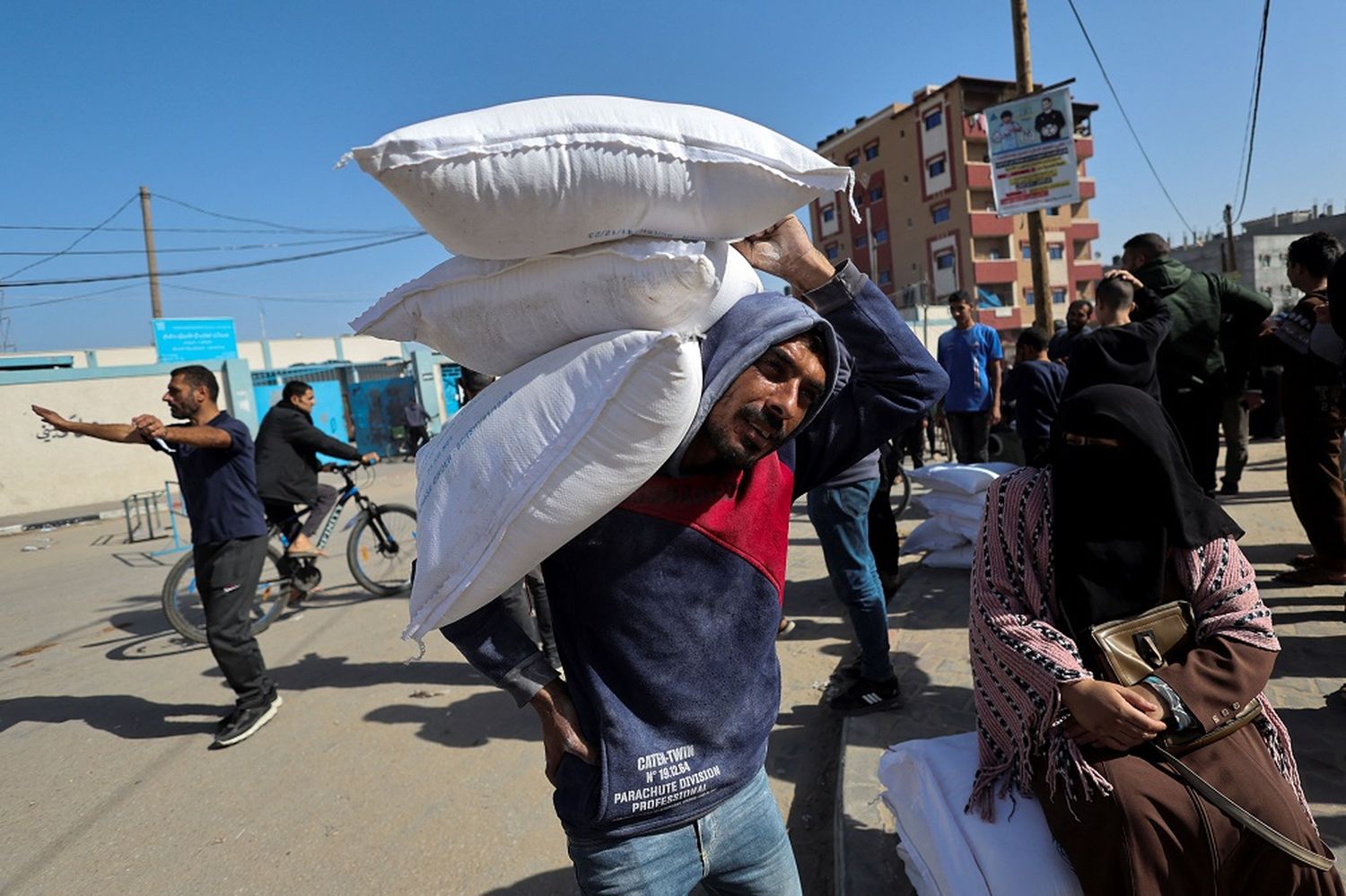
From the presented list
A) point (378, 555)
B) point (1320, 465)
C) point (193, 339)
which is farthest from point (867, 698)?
point (193, 339)

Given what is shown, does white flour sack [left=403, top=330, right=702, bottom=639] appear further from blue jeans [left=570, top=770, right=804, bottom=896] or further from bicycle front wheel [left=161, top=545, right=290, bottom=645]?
bicycle front wheel [left=161, top=545, right=290, bottom=645]

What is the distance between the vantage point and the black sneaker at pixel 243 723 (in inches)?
149

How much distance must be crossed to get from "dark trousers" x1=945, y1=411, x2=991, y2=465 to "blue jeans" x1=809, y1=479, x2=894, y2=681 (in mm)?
3596

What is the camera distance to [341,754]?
355cm

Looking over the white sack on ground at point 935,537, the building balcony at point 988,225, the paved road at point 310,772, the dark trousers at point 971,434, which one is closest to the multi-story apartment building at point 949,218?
the building balcony at point 988,225

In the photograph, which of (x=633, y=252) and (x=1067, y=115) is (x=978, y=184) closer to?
(x=1067, y=115)

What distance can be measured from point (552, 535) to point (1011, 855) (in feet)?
4.55

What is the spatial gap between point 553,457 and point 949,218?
45.9 m

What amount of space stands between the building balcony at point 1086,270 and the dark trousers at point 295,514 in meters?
48.1

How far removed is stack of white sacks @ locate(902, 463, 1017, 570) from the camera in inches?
194

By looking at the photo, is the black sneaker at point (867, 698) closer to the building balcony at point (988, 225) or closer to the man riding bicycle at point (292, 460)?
the man riding bicycle at point (292, 460)

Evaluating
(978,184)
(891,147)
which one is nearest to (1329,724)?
(978,184)

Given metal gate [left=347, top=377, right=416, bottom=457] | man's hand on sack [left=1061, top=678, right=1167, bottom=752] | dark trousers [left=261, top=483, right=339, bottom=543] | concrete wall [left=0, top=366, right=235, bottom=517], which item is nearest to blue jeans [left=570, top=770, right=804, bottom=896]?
man's hand on sack [left=1061, top=678, right=1167, bottom=752]

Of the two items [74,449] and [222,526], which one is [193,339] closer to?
[74,449]
